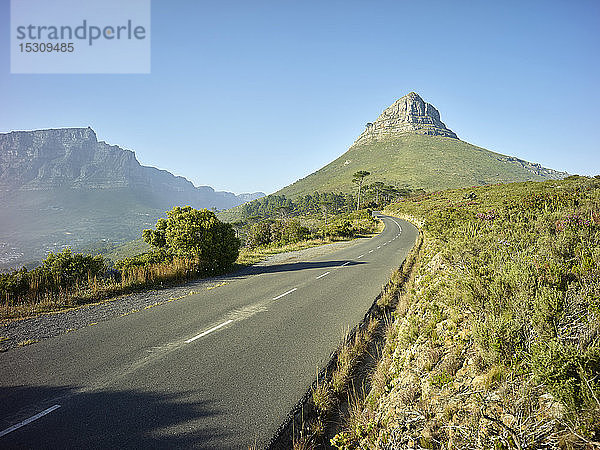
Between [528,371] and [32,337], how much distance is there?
338 inches

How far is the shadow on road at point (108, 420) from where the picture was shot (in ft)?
10.9

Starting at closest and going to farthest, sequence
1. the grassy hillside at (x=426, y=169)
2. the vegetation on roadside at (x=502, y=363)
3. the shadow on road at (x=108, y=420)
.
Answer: the vegetation on roadside at (x=502, y=363)
the shadow on road at (x=108, y=420)
the grassy hillside at (x=426, y=169)

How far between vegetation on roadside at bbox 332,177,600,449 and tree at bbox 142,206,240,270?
35.3 feet

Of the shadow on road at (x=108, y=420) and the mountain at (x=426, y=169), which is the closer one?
the shadow on road at (x=108, y=420)

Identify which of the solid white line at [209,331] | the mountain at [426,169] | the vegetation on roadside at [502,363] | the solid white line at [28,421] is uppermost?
the mountain at [426,169]

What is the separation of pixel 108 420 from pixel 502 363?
4868 mm

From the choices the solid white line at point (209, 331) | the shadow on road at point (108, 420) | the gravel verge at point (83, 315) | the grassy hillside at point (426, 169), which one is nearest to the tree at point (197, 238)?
the gravel verge at point (83, 315)

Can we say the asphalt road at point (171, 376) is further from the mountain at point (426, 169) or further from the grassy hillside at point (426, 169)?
the mountain at point (426, 169)

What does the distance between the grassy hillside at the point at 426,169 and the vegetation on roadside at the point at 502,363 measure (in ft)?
374

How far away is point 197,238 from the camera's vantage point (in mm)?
14797

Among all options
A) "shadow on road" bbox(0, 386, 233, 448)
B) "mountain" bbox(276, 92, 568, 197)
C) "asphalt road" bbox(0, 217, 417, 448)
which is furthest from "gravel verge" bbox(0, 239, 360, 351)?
"mountain" bbox(276, 92, 568, 197)

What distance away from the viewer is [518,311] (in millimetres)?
3963

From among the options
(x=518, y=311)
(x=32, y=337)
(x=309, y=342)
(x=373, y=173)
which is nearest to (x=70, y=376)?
(x=32, y=337)

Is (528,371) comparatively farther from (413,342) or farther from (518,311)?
(413,342)
